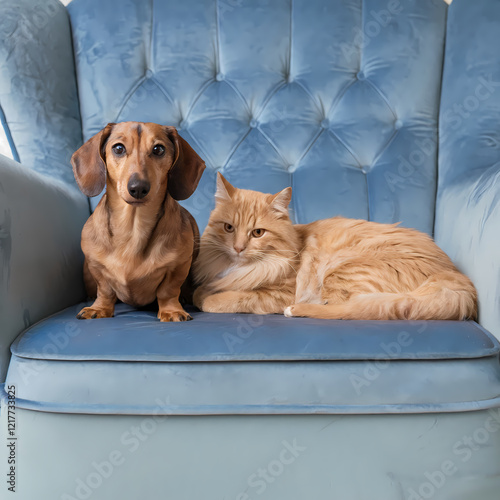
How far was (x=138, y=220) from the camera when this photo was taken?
1.26 metres

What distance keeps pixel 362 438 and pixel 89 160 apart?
3.11ft

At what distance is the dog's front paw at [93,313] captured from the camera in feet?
3.92

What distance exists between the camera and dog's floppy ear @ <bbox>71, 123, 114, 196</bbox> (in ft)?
3.92

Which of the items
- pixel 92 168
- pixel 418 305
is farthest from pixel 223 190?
pixel 418 305

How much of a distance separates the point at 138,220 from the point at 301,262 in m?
0.54

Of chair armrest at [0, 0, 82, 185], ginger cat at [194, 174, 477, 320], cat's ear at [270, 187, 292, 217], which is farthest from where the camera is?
chair armrest at [0, 0, 82, 185]

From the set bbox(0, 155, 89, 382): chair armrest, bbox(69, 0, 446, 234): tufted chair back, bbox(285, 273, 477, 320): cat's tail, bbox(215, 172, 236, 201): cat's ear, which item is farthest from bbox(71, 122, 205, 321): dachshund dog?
bbox(69, 0, 446, 234): tufted chair back

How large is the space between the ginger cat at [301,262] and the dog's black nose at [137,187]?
1.35ft

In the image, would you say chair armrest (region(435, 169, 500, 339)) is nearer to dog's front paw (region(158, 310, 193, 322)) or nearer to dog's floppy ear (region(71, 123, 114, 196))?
dog's front paw (region(158, 310, 193, 322))

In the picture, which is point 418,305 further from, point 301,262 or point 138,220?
point 138,220

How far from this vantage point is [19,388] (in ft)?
3.24

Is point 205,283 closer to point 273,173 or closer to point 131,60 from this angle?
point 273,173

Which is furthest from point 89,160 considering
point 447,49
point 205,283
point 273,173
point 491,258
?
point 447,49

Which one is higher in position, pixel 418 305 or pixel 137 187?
pixel 137 187
